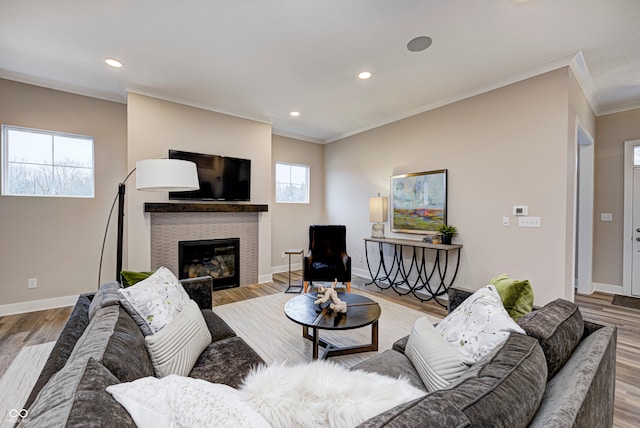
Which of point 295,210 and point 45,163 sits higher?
point 45,163

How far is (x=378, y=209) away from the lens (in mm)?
4730

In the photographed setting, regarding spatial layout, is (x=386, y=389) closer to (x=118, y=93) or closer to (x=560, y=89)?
(x=560, y=89)

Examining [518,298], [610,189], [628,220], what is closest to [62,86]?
[518,298]

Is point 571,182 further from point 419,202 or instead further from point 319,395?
point 319,395

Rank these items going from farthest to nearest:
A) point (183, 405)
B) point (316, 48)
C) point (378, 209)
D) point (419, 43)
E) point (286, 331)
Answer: point (378, 209)
point (286, 331)
point (316, 48)
point (419, 43)
point (183, 405)

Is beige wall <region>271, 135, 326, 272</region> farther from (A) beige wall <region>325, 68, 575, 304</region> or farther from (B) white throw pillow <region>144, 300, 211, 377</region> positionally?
(B) white throw pillow <region>144, 300, 211, 377</region>

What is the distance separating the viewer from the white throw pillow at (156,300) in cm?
150

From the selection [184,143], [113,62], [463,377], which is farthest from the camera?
[184,143]

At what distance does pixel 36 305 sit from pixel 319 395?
14.8 feet

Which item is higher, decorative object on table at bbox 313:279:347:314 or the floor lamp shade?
the floor lamp shade

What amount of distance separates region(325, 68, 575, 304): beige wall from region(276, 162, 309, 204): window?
2129mm

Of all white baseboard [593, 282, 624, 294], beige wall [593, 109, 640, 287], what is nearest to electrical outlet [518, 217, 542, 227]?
beige wall [593, 109, 640, 287]

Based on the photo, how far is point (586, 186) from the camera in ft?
13.7

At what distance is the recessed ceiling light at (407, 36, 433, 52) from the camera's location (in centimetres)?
257
